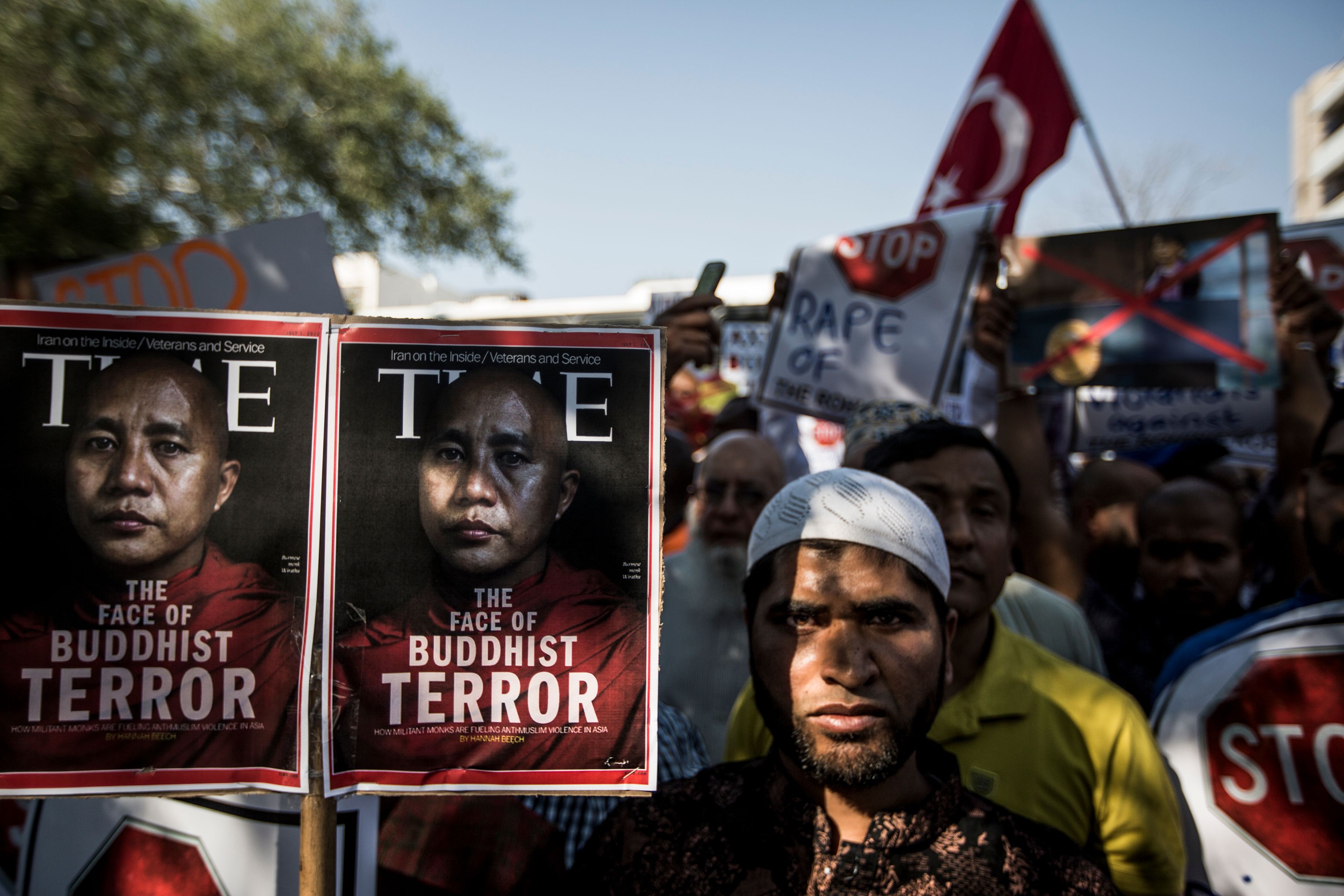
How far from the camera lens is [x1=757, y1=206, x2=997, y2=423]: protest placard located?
4.09 m

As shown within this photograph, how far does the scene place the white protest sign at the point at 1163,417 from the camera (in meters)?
5.07

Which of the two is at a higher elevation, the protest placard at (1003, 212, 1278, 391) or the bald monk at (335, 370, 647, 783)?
the protest placard at (1003, 212, 1278, 391)

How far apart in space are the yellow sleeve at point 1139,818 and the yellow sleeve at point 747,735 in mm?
657

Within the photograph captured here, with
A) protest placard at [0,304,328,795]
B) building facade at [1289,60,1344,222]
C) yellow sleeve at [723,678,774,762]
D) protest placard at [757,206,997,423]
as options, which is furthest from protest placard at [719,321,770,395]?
building facade at [1289,60,1344,222]

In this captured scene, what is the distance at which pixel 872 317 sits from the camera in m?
4.22

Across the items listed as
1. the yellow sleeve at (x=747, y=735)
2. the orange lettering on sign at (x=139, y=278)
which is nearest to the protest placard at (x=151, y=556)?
the yellow sleeve at (x=747, y=735)

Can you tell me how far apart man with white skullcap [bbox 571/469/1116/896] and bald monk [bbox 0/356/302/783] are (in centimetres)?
62

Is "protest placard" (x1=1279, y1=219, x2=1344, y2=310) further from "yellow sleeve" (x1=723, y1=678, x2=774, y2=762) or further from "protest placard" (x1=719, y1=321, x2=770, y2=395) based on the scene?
"yellow sleeve" (x1=723, y1=678, x2=774, y2=762)

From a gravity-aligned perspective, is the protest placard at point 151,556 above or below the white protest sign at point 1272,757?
above

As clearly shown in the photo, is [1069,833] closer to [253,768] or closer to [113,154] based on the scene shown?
[253,768]

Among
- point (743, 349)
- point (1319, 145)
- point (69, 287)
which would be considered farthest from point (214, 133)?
point (1319, 145)

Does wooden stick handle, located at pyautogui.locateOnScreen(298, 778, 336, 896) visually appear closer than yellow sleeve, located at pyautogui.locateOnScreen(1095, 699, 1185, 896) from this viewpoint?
Yes

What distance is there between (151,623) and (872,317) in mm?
3351

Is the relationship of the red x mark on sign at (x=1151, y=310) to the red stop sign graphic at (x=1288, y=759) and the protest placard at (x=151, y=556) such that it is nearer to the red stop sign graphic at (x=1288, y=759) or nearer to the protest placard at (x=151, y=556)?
the red stop sign graphic at (x=1288, y=759)
